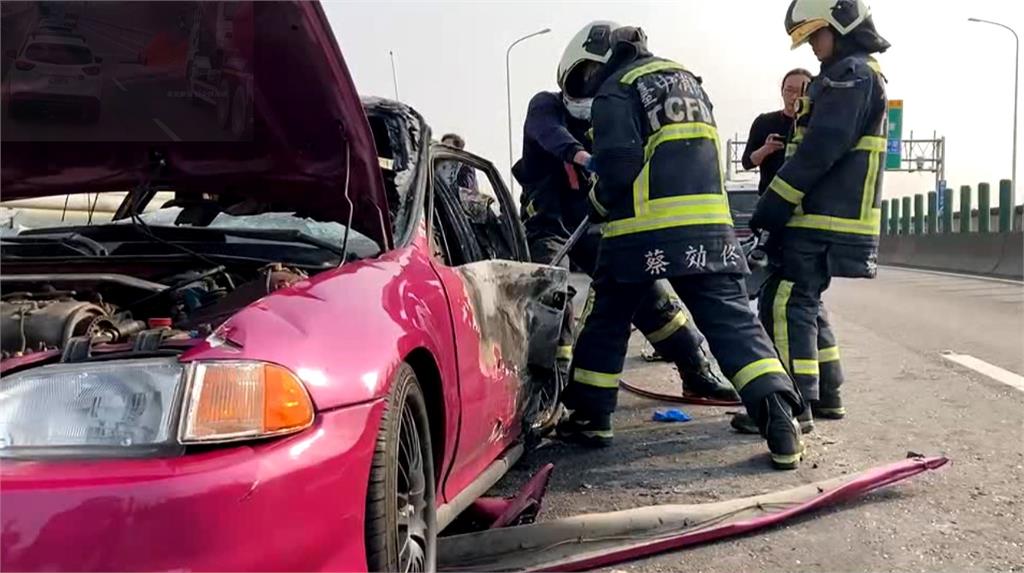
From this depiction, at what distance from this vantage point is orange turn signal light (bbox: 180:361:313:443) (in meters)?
1.93

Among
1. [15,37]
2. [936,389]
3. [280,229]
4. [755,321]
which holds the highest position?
[15,37]

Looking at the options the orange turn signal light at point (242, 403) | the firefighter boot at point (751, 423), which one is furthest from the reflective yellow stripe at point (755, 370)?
the orange turn signal light at point (242, 403)

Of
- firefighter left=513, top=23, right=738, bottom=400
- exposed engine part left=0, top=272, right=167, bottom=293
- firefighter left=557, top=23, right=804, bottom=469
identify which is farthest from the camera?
firefighter left=513, top=23, right=738, bottom=400

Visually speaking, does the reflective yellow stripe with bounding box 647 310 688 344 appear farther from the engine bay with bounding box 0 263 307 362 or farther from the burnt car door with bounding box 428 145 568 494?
the engine bay with bounding box 0 263 307 362

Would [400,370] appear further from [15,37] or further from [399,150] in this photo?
[15,37]

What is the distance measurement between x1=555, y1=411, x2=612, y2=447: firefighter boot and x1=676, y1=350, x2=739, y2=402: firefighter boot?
109 centimetres

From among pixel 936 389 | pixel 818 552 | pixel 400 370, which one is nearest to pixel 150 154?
pixel 400 370

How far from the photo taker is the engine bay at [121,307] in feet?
7.16

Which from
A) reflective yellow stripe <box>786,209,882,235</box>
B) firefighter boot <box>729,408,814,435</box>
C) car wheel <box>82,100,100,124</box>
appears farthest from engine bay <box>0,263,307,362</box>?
reflective yellow stripe <box>786,209,882,235</box>

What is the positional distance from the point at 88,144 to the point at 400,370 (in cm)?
158

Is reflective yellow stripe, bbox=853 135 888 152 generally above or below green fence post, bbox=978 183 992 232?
above

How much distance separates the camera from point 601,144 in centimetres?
444

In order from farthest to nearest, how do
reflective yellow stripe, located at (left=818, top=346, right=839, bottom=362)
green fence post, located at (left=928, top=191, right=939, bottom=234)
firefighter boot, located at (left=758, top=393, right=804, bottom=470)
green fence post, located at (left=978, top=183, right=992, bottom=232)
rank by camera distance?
green fence post, located at (left=928, top=191, right=939, bottom=234)
green fence post, located at (left=978, top=183, right=992, bottom=232)
reflective yellow stripe, located at (left=818, top=346, right=839, bottom=362)
firefighter boot, located at (left=758, top=393, right=804, bottom=470)

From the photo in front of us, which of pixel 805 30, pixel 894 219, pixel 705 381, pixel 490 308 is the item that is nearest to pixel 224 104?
pixel 490 308
